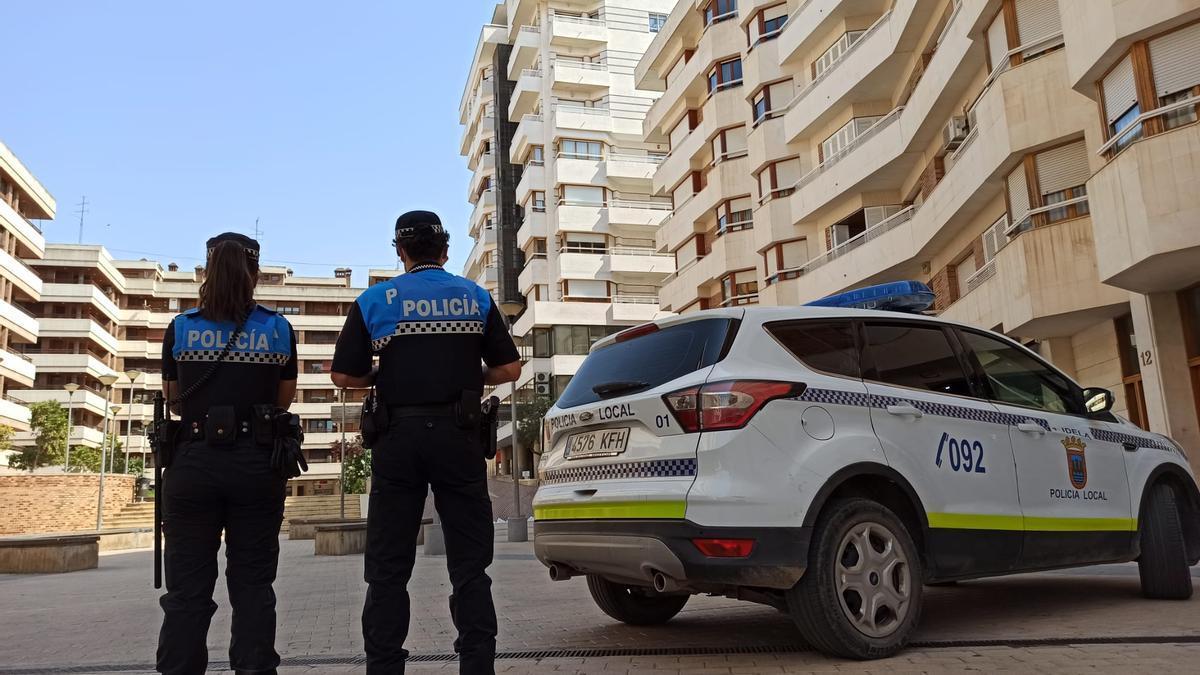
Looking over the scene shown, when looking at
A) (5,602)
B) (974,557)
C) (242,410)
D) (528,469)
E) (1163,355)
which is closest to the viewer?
(242,410)

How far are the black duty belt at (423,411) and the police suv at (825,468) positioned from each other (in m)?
1.18

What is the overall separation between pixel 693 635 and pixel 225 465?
3.02 m

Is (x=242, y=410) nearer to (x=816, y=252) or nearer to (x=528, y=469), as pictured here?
(x=816, y=252)

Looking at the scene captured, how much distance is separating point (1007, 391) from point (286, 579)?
10.1 metres

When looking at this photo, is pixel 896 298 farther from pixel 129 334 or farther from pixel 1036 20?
pixel 129 334

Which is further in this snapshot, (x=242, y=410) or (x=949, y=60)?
(x=949, y=60)

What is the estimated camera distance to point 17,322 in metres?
56.7

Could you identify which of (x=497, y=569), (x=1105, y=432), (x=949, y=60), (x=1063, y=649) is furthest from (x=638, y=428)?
Answer: (x=949, y=60)

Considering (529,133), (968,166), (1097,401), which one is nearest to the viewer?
(1097,401)

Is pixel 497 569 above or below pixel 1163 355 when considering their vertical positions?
below

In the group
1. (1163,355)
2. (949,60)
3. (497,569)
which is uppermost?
(949,60)

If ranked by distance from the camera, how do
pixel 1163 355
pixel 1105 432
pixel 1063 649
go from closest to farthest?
pixel 1063 649 < pixel 1105 432 < pixel 1163 355

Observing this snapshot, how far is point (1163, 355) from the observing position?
1536 cm

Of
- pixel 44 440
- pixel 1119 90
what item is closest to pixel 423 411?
pixel 1119 90
